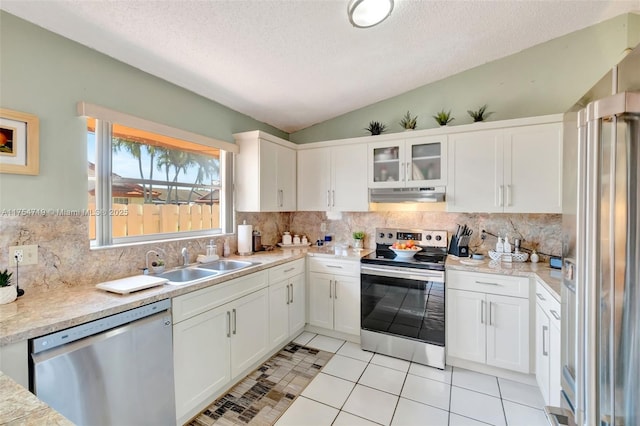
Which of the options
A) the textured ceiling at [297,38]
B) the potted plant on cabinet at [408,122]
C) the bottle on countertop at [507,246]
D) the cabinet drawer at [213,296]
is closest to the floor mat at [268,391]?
the cabinet drawer at [213,296]

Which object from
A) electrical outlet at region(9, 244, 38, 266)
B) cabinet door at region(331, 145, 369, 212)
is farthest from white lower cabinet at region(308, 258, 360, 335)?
electrical outlet at region(9, 244, 38, 266)

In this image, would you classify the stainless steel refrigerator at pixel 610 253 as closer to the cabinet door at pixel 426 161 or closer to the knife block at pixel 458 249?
the cabinet door at pixel 426 161

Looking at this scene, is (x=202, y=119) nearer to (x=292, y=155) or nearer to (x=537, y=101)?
(x=292, y=155)

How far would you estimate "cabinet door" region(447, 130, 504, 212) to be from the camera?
2592 mm

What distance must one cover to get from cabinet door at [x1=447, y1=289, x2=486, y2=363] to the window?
2335mm

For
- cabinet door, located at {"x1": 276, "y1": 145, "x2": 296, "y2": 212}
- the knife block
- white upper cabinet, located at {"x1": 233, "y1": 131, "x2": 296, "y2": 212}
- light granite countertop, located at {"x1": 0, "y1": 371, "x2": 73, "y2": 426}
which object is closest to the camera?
light granite countertop, located at {"x1": 0, "y1": 371, "x2": 73, "y2": 426}

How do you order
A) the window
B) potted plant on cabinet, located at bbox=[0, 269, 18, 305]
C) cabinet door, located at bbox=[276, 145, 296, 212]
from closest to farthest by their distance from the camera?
potted plant on cabinet, located at bbox=[0, 269, 18, 305], the window, cabinet door, located at bbox=[276, 145, 296, 212]

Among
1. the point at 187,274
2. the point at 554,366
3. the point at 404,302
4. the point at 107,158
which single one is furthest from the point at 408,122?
the point at 107,158

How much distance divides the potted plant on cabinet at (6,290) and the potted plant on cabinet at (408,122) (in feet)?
10.6

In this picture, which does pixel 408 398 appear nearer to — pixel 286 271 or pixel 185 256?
pixel 286 271

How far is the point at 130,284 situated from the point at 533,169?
3.23m

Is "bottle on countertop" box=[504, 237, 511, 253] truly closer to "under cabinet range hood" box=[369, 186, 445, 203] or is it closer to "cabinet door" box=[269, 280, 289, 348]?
"under cabinet range hood" box=[369, 186, 445, 203]

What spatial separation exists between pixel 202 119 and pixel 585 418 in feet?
10.0

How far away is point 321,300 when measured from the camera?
3.09 m
